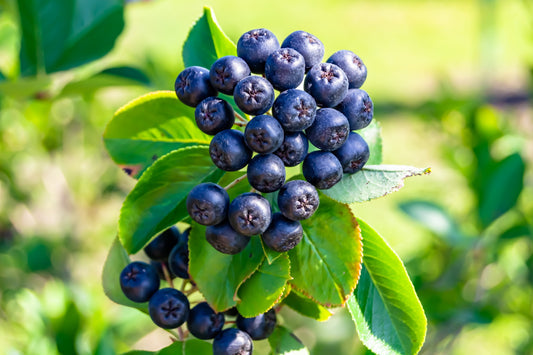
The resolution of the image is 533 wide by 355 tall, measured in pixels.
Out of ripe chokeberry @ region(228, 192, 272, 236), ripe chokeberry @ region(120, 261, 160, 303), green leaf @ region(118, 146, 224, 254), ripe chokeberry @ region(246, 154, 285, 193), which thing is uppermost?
ripe chokeberry @ region(246, 154, 285, 193)

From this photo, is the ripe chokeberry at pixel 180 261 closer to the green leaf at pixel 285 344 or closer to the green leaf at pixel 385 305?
the green leaf at pixel 285 344

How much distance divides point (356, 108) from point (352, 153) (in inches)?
3.8

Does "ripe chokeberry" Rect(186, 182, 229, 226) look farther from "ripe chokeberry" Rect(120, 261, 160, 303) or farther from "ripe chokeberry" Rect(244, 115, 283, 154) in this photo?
"ripe chokeberry" Rect(120, 261, 160, 303)

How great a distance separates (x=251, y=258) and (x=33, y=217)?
2505 mm

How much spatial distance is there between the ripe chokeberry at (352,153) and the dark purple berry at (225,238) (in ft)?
0.86

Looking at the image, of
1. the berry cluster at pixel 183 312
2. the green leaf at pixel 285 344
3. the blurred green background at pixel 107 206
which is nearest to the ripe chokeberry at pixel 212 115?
the berry cluster at pixel 183 312

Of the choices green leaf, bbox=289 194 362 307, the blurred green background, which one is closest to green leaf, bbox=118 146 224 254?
green leaf, bbox=289 194 362 307

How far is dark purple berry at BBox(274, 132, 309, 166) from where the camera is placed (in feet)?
3.55

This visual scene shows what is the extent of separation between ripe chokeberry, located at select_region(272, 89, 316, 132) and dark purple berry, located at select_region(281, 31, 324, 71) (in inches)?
4.8

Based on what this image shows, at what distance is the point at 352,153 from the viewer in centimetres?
112

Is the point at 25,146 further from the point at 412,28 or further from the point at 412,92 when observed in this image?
the point at 412,28

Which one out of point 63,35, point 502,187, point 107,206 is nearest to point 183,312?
point 63,35

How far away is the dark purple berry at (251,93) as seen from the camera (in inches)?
41.1

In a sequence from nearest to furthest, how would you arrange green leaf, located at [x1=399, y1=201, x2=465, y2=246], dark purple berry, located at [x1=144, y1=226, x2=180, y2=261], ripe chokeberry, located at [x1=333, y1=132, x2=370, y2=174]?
1. ripe chokeberry, located at [x1=333, y1=132, x2=370, y2=174]
2. dark purple berry, located at [x1=144, y1=226, x2=180, y2=261]
3. green leaf, located at [x1=399, y1=201, x2=465, y2=246]
